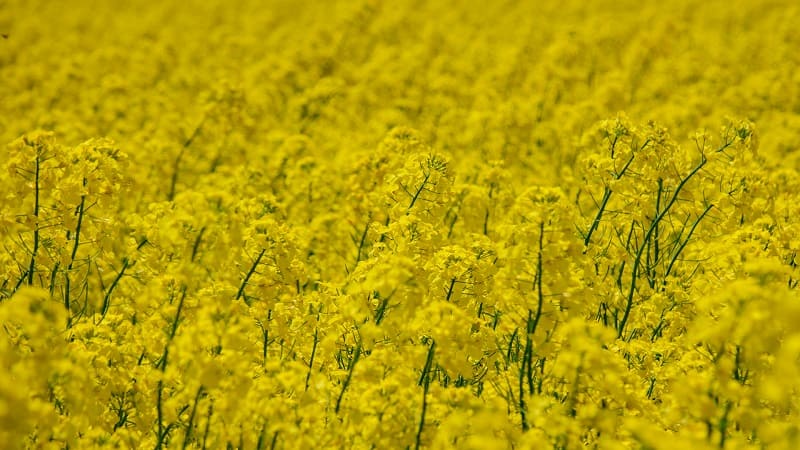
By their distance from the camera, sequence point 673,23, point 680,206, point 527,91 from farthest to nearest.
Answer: point 673,23 → point 527,91 → point 680,206

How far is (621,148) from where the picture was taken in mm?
4820

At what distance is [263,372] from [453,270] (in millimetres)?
1030

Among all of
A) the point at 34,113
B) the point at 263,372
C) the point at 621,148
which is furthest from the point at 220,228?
the point at 34,113

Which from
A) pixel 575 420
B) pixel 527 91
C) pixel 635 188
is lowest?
pixel 575 420

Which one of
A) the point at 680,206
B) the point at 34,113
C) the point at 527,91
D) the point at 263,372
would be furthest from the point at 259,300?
the point at 527,91

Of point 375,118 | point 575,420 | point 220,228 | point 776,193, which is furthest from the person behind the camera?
point 375,118

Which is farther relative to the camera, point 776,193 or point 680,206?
point 776,193

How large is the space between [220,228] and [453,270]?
1.13 metres

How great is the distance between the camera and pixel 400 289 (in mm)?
3600

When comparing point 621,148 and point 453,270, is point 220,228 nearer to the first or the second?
point 453,270

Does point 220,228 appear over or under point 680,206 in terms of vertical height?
under

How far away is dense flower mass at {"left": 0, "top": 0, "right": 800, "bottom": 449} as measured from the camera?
128 inches

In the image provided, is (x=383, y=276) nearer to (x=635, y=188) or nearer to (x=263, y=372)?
(x=263, y=372)

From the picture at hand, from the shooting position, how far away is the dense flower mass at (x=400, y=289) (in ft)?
10.6
